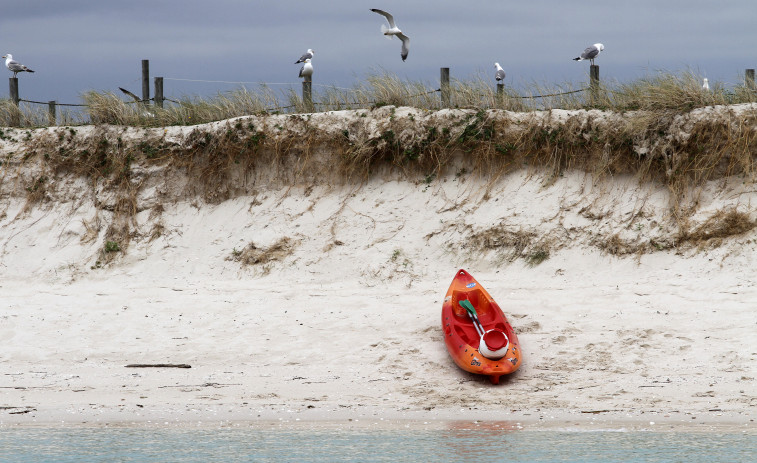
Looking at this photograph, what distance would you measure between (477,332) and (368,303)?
6.43 feet

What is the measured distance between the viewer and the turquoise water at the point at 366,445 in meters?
7.39

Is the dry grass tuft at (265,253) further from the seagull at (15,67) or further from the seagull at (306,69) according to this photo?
the seagull at (15,67)

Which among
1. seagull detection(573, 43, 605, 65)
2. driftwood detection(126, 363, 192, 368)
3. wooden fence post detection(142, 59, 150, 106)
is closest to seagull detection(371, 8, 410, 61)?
seagull detection(573, 43, 605, 65)

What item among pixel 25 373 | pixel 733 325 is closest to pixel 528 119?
pixel 733 325

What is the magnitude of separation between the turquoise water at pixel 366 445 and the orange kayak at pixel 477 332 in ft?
4.07

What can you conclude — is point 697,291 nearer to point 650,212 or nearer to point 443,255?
point 650,212

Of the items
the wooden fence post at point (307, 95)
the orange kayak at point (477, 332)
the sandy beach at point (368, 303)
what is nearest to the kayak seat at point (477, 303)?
the orange kayak at point (477, 332)

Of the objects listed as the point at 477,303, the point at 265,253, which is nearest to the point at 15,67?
the point at 265,253

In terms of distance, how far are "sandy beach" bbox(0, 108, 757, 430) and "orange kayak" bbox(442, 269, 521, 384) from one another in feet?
0.71

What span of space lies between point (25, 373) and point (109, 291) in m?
2.95

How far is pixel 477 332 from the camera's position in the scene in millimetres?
9906

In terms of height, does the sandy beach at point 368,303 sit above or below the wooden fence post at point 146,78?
below

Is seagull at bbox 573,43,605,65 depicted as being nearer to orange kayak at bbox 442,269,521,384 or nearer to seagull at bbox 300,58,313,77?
seagull at bbox 300,58,313,77

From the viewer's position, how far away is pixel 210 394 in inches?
360
